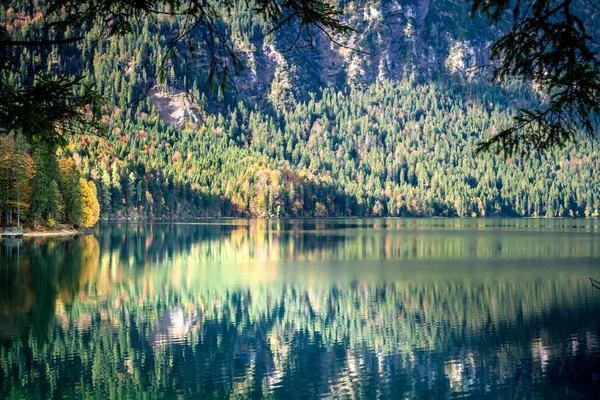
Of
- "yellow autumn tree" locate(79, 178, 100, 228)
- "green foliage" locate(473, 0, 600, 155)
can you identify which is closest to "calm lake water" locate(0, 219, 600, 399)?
"green foliage" locate(473, 0, 600, 155)

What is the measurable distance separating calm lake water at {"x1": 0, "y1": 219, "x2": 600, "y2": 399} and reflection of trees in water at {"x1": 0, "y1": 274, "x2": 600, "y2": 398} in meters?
0.09

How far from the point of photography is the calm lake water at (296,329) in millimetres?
22016

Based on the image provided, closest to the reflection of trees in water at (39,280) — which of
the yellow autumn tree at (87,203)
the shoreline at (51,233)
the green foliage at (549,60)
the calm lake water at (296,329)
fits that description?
the calm lake water at (296,329)

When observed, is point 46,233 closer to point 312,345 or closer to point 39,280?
point 39,280

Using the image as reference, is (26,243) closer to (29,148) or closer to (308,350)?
(29,148)

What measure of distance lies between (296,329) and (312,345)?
3.51m

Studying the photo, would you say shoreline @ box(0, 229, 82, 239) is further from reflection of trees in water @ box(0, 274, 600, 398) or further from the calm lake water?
reflection of trees in water @ box(0, 274, 600, 398)

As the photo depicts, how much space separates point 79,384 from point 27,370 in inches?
102

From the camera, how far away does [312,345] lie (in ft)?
91.9

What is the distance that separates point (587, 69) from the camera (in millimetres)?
11773

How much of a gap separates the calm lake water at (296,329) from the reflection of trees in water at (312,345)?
0.09 m

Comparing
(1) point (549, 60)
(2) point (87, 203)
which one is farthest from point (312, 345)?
(2) point (87, 203)

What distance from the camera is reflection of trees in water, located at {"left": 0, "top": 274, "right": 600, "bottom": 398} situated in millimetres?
22000

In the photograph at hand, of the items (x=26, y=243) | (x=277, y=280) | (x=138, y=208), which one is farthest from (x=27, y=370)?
(x=138, y=208)
